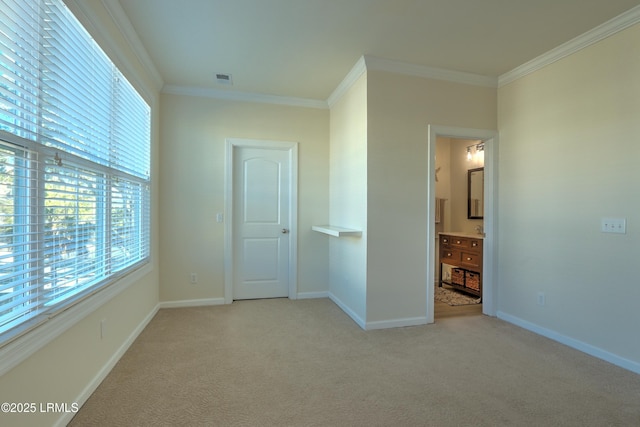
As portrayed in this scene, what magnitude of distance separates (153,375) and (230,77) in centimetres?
293

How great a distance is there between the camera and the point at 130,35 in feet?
8.20

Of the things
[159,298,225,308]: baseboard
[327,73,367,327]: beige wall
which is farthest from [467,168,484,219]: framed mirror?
[159,298,225,308]: baseboard

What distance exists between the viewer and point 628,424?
1675mm

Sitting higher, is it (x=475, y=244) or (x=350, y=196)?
(x=350, y=196)

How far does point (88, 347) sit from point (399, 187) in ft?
9.07

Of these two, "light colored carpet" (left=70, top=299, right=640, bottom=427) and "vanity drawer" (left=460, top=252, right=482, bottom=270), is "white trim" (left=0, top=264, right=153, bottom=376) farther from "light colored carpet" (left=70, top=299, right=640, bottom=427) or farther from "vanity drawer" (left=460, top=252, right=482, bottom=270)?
"vanity drawer" (left=460, top=252, right=482, bottom=270)

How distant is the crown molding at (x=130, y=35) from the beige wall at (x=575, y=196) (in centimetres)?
365

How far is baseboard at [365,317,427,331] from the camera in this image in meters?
3.02

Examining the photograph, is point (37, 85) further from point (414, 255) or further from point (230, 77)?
point (414, 255)

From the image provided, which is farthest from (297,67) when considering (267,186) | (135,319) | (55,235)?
(135,319)

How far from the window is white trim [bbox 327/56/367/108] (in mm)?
2119

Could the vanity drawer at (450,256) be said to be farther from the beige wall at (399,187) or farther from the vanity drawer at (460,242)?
the beige wall at (399,187)

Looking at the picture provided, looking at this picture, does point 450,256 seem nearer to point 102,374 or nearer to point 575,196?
point 575,196

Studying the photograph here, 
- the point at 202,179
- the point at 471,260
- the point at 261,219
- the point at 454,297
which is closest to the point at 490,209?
the point at 471,260
